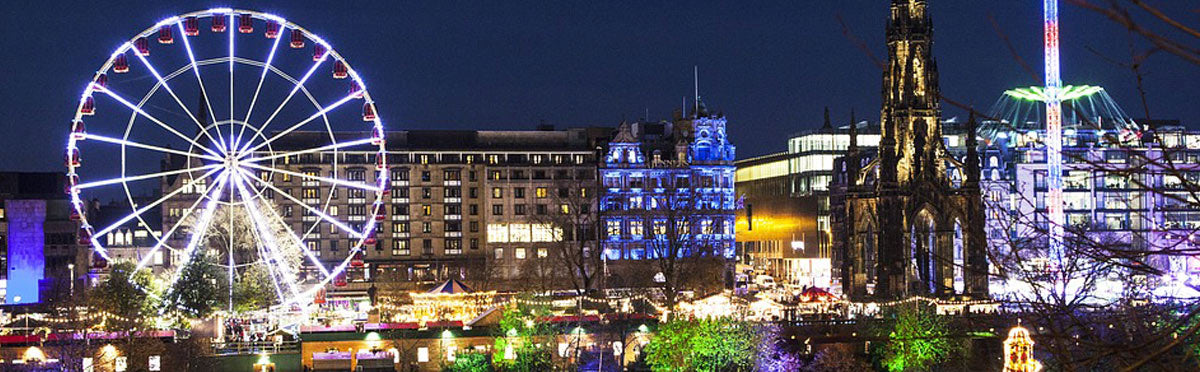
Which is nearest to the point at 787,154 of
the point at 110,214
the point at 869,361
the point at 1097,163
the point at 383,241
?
the point at 383,241

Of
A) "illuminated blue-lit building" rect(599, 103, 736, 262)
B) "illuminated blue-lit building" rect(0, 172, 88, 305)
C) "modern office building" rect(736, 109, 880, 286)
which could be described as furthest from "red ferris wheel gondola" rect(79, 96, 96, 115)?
"modern office building" rect(736, 109, 880, 286)

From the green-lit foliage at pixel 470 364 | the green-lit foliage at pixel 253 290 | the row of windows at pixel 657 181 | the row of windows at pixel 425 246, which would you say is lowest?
the green-lit foliage at pixel 470 364

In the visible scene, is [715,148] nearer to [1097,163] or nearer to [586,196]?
[586,196]

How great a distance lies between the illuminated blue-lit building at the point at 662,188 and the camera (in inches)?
5428

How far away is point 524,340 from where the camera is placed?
72.7m

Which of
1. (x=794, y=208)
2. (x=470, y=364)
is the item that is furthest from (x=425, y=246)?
(x=470, y=364)

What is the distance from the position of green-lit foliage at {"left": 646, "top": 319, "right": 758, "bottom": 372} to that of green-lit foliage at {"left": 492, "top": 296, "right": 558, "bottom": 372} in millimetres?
5233

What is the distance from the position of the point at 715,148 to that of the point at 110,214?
7081cm

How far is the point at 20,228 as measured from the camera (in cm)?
13338

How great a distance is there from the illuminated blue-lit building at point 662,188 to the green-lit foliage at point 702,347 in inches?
2500

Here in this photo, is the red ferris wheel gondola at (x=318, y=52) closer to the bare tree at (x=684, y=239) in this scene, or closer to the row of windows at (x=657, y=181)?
the bare tree at (x=684, y=239)

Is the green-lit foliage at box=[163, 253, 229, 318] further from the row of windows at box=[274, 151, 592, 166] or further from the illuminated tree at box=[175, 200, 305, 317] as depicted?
the row of windows at box=[274, 151, 592, 166]

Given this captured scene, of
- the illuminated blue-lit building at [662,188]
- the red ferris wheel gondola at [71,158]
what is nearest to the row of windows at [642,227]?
the illuminated blue-lit building at [662,188]

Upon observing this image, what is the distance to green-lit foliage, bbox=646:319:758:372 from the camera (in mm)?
70625
